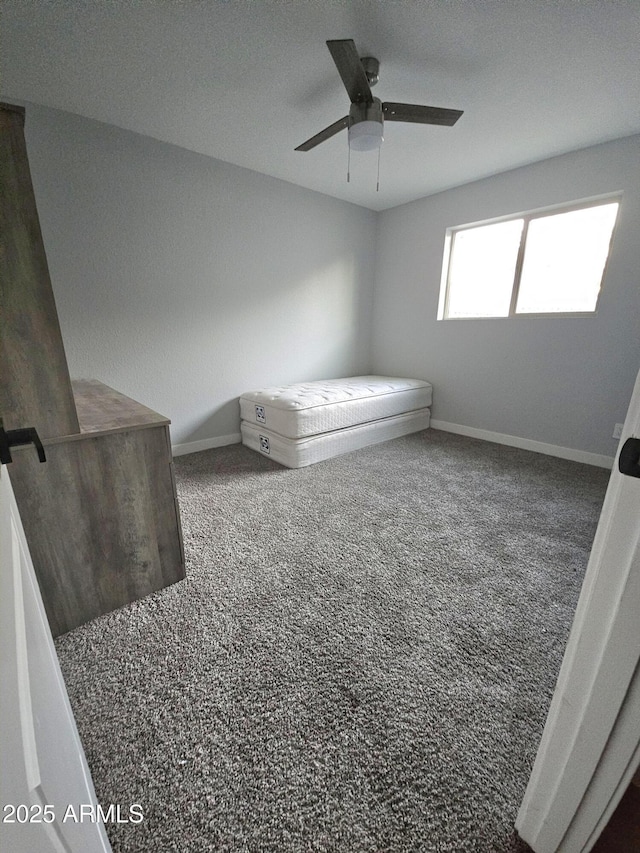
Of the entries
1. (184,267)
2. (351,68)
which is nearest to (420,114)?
(351,68)

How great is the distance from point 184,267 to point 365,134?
1603 millimetres

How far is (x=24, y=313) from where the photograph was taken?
0.93 metres

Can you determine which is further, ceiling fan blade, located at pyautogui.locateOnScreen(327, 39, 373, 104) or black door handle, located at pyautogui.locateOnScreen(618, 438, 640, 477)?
ceiling fan blade, located at pyautogui.locateOnScreen(327, 39, 373, 104)

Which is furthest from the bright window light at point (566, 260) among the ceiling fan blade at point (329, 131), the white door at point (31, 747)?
the white door at point (31, 747)

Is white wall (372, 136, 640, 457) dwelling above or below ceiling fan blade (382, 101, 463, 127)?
below

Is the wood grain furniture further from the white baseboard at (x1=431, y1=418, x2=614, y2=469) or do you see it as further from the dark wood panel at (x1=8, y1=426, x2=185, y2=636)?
the white baseboard at (x1=431, y1=418, x2=614, y2=469)

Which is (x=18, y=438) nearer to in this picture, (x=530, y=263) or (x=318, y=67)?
(x=318, y=67)

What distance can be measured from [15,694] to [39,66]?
2669mm

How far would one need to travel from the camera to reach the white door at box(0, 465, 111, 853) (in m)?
0.26

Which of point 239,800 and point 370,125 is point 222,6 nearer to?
point 370,125

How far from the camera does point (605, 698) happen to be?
0.49 m

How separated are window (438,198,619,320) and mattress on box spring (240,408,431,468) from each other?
1.28 meters

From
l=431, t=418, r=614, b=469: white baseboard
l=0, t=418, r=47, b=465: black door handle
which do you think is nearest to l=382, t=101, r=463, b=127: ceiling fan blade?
l=0, t=418, r=47, b=465: black door handle

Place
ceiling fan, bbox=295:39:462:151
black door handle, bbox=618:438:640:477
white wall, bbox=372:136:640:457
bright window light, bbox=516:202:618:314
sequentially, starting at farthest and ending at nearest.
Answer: bright window light, bbox=516:202:618:314 < white wall, bbox=372:136:640:457 < ceiling fan, bbox=295:39:462:151 < black door handle, bbox=618:438:640:477
